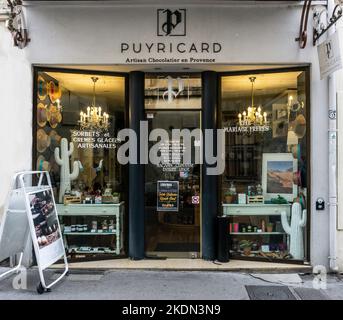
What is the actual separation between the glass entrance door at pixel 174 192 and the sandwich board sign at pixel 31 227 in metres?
1.72

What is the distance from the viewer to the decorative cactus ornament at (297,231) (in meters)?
6.26

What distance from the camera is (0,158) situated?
6.13 metres

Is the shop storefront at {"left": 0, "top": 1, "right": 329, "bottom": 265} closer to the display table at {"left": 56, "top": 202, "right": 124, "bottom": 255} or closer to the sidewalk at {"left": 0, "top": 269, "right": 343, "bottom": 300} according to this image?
the display table at {"left": 56, "top": 202, "right": 124, "bottom": 255}

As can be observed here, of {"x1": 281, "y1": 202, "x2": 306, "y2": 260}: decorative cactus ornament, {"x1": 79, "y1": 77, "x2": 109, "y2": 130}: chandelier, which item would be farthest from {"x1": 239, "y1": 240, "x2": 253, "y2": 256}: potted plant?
{"x1": 79, "y1": 77, "x2": 109, "y2": 130}: chandelier

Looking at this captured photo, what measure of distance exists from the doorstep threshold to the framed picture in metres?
1.14

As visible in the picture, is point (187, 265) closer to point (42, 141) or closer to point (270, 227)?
point (270, 227)

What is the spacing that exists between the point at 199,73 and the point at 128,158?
1.91m

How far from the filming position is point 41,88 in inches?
252

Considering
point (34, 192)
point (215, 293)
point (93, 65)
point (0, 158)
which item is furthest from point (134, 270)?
point (93, 65)

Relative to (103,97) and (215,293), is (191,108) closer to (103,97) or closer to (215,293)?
(103,97)

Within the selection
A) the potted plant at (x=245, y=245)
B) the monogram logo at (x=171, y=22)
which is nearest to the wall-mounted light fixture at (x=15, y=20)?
the monogram logo at (x=171, y=22)

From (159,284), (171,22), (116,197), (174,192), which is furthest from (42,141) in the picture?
(159,284)

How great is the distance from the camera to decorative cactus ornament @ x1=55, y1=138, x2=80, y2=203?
21.6 ft

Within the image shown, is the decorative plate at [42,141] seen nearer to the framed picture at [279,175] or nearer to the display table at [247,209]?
the display table at [247,209]
